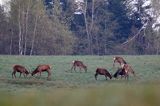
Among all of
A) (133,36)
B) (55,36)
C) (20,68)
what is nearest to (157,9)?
(133,36)

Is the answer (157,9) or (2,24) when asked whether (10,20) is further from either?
(157,9)

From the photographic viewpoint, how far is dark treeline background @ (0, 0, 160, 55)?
184 feet

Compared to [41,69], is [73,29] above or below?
above

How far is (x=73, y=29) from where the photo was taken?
65250 mm

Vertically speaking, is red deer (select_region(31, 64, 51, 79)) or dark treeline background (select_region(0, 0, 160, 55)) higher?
dark treeline background (select_region(0, 0, 160, 55))

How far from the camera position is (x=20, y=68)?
Result: 80.0 ft

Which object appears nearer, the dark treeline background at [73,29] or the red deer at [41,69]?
the red deer at [41,69]

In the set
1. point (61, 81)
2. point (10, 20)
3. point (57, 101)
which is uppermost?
point (10, 20)

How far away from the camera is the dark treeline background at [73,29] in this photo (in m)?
55.9

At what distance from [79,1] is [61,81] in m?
44.4

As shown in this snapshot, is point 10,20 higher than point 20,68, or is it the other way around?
point 10,20

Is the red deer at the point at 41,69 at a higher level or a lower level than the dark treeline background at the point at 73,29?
lower

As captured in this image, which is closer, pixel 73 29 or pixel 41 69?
pixel 41 69

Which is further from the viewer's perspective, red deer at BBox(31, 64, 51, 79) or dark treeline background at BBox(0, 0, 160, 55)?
dark treeline background at BBox(0, 0, 160, 55)
